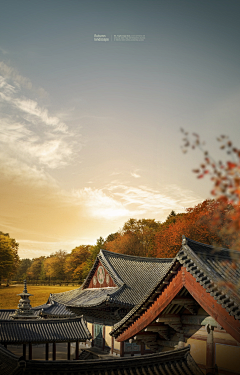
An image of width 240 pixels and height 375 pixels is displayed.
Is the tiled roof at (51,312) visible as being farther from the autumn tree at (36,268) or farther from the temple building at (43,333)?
the autumn tree at (36,268)

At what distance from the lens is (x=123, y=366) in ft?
27.3

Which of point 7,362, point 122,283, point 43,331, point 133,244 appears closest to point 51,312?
point 122,283

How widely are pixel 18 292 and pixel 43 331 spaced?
42.5 metres

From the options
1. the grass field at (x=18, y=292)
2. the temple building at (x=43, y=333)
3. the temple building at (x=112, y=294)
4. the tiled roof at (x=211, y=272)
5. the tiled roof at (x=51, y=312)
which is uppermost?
the tiled roof at (x=211, y=272)

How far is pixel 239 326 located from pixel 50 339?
16.9 meters

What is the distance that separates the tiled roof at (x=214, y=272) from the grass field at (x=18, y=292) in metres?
54.6

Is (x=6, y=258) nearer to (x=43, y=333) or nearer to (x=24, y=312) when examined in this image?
(x=24, y=312)

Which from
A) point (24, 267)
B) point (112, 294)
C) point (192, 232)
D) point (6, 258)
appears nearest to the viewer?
point (112, 294)

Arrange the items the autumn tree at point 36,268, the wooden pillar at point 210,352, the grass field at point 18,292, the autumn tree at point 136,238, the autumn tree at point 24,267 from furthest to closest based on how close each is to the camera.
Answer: the autumn tree at point 24,267 → the autumn tree at point 36,268 → the autumn tree at point 136,238 → the grass field at point 18,292 → the wooden pillar at point 210,352

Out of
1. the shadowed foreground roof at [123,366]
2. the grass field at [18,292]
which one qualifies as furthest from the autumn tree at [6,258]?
the shadowed foreground roof at [123,366]

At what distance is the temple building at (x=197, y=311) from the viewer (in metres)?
7.90

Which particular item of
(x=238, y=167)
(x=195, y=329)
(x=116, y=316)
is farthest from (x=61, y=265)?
(x=238, y=167)

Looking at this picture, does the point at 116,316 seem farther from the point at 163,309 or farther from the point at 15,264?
the point at 15,264

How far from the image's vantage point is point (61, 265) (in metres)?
79.8
